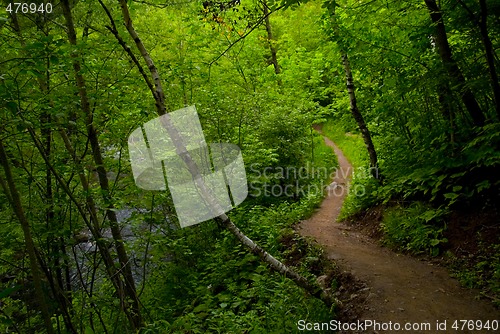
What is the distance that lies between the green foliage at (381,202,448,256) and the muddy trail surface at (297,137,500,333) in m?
0.29

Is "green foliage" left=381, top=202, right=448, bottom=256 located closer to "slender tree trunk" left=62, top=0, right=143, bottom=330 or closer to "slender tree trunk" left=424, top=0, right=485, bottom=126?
"slender tree trunk" left=424, top=0, right=485, bottom=126

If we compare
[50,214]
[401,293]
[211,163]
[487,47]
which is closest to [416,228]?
[401,293]

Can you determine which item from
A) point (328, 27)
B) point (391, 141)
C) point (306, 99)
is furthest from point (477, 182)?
point (306, 99)

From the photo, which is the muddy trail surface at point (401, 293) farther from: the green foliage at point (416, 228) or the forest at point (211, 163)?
the green foliage at point (416, 228)

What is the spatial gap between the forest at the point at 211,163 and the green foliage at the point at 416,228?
35 millimetres

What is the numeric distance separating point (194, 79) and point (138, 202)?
4.23 meters

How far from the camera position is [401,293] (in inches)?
212

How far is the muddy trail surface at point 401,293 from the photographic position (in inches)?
181

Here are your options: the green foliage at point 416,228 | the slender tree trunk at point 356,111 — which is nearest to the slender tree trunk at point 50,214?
the green foliage at point 416,228

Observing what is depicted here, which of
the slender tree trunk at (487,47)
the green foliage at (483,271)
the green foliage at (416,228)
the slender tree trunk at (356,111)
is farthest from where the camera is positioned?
the slender tree trunk at (356,111)

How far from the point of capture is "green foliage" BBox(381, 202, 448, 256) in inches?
256

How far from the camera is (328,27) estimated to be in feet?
28.7

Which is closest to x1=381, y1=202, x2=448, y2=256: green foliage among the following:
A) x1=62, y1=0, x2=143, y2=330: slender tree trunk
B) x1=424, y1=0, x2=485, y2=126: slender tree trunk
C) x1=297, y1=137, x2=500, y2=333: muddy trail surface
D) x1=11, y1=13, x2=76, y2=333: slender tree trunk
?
x1=297, y1=137, x2=500, y2=333: muddy trail surface

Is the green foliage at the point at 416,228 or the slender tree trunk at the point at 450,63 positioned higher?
the slender tree trunk at the point at 450,63
